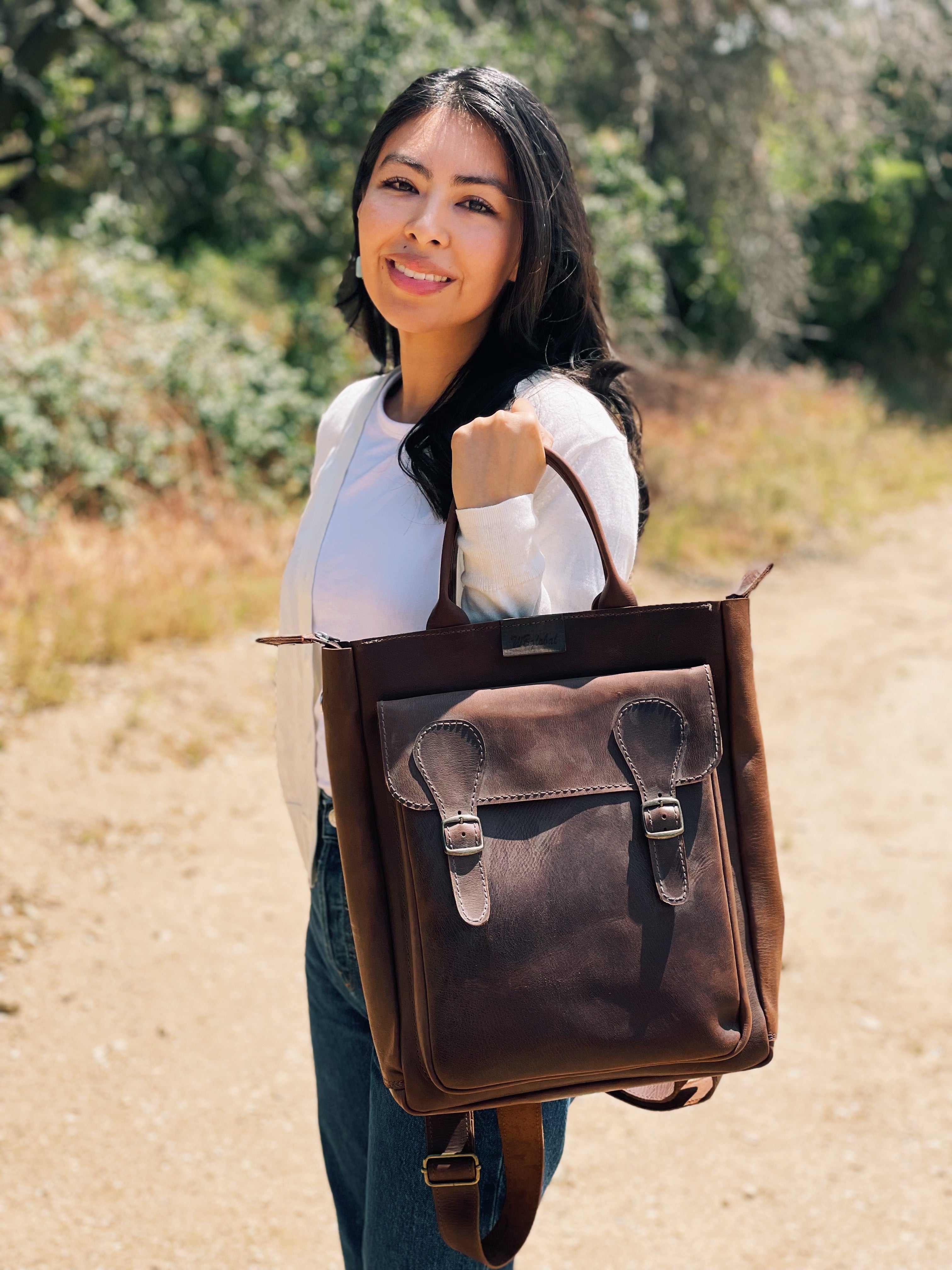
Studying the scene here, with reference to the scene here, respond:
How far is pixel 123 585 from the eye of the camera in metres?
5.35

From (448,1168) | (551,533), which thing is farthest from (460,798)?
(448,1168)

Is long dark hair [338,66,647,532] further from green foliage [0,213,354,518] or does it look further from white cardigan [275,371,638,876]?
green foliage [0,213,354,518]

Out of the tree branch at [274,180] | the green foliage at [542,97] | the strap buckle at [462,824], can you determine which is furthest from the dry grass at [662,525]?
the strap buckle at [462,824]

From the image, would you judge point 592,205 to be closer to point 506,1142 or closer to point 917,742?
point 917,742

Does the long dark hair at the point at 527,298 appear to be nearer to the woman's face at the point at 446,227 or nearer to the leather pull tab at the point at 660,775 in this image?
the woman's face at the point at 446,227

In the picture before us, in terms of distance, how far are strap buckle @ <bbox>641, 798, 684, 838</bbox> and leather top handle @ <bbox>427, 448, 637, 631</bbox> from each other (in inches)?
8.2

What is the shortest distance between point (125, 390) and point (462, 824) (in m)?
6.05

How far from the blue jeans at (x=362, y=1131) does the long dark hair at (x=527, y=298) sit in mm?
522

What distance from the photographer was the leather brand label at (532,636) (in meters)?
1.15

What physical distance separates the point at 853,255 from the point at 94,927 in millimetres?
14450

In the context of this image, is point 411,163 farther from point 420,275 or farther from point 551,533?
point 551,533

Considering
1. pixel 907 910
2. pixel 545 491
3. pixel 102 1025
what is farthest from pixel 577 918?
pixel 907 910

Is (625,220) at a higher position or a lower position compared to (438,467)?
higher

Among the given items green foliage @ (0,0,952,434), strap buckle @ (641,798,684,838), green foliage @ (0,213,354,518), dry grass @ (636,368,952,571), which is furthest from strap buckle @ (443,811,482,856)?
green foliage @ (0,0,952,434)
